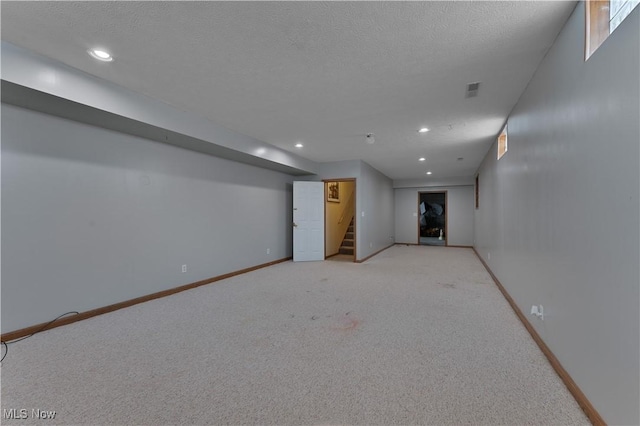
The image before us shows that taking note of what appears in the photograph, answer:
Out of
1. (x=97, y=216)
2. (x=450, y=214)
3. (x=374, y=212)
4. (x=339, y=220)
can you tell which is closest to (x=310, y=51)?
(x=97, y=216)

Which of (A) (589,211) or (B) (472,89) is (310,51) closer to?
(B) (472,89)

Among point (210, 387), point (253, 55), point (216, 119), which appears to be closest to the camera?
point (210, 387)

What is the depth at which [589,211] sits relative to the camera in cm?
148

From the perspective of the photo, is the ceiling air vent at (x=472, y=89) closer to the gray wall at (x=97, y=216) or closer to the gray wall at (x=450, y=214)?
the gray wall at (x=97, y=216)

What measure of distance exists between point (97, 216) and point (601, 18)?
14.9 ft

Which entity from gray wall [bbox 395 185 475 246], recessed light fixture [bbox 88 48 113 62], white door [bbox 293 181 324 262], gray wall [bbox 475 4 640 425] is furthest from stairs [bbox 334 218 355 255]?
recessed light fixture [bbox 88 48 113 62]

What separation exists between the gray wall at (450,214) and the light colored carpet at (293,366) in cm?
645

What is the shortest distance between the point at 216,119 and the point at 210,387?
3189mm

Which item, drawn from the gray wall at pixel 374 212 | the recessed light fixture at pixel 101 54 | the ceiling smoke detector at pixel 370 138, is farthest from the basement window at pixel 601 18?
the gray wall at pixel 374 212

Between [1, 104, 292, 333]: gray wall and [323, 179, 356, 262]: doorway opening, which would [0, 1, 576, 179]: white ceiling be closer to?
[1, 104, 292, 333]: gray wall

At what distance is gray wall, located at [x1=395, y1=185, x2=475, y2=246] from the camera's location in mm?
9180

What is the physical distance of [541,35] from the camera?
76.5 inches

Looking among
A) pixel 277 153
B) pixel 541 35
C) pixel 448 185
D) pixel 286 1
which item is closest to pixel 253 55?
pixel 286 1

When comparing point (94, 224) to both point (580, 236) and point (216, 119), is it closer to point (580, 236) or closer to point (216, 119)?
point (216, 119)
